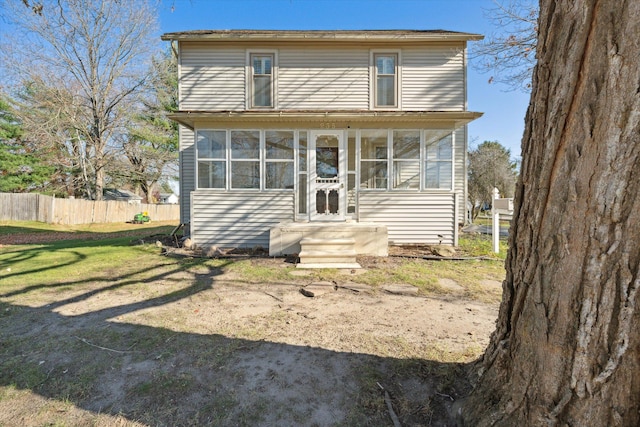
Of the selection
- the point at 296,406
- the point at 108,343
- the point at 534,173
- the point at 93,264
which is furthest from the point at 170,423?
the point at 93,264

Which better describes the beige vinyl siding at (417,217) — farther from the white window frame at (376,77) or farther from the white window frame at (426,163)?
the white window frame at (376,77)

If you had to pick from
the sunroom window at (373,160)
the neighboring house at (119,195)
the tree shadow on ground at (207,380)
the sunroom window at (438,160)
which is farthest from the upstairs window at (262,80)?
the neighboring house at (119,195)

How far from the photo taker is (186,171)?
9828 millimetres

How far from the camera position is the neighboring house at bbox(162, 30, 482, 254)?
7734 millimetres

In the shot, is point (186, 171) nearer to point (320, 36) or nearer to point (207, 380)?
point (320, 36)

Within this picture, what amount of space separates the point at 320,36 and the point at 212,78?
3.39 m

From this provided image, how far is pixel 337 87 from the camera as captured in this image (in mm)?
8609

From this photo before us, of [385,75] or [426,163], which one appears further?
[385,75]

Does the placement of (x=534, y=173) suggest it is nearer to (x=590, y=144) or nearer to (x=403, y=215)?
(x=590, y=144)

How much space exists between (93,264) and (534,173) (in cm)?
765

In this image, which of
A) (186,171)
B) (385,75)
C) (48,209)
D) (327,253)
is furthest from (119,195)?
(327,253)

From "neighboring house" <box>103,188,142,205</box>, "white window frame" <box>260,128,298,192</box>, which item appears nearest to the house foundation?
"white window frame" <box>260,128,298,192</box>

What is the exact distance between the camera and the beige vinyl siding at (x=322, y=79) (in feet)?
28.1

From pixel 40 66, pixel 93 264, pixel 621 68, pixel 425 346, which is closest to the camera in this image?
pixel 621 68
